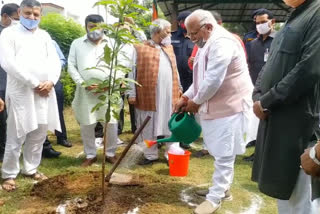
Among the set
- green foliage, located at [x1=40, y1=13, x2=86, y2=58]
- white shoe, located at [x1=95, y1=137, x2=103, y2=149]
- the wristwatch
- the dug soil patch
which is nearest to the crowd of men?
the wristwatch

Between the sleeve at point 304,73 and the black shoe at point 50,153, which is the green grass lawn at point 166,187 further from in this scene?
the sleeve at point 304,73

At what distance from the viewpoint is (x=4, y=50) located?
3693 millimetres

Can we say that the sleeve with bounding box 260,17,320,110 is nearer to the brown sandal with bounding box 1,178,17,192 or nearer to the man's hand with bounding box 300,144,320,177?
the man's hand with bounding box 300,144,320,177

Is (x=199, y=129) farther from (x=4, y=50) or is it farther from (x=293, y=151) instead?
(x=4, y=50)

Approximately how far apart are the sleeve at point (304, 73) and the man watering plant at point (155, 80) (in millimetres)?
2658

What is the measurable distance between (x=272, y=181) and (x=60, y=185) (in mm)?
2572

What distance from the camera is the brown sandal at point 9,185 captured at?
12.6 feet

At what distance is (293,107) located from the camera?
2219mm

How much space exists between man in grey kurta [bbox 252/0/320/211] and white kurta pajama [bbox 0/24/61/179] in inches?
104

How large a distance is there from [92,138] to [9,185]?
1.31 metres

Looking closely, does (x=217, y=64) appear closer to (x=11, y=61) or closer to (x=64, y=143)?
(x=11, y=61)

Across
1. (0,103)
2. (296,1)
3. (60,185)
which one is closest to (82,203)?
(60,185)

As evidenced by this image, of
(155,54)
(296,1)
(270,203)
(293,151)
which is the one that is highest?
(296,1)

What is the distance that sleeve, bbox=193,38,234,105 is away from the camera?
10.2ft
